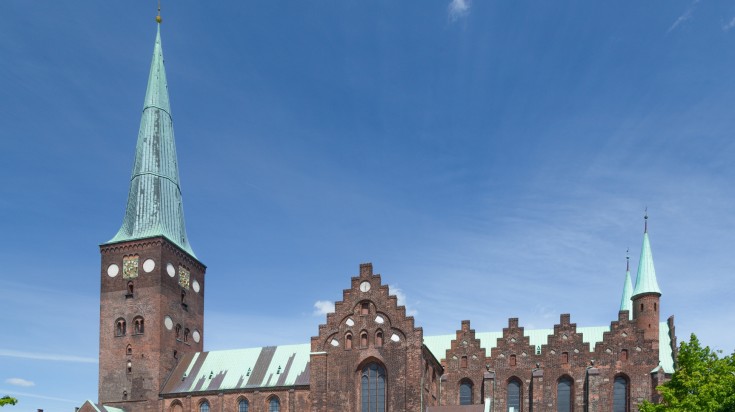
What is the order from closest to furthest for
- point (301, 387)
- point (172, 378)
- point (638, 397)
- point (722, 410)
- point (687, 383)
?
point (722, 410) → point (687, 383) → point (638, 397) → point (301, 387) → point (172, 378)

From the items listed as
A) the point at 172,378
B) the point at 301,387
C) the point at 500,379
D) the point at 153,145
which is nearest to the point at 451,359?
the point at 500,379

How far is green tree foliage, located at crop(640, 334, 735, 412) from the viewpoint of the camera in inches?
1663

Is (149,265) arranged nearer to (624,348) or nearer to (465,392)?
(465,392)

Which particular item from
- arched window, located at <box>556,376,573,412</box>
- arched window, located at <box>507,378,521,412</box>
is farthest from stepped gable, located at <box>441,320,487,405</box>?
arched window, located at <box>556,376,573,412</box>

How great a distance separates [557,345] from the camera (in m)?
73.0

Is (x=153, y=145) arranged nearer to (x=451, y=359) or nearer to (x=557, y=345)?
(x=451, y=359)

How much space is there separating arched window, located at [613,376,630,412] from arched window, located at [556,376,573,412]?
390cm

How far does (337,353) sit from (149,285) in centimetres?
2320

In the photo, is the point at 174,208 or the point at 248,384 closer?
the point at 248,384

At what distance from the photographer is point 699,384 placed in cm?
4569

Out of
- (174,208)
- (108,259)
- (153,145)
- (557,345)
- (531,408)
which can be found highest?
(153,145)

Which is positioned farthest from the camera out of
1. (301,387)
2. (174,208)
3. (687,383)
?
(174,208)

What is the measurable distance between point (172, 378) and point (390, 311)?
85.6 ft

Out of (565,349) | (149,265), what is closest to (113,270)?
(149,265)
